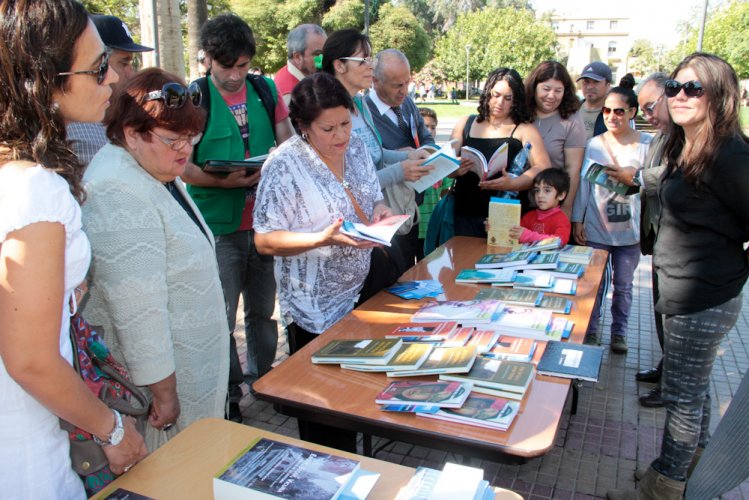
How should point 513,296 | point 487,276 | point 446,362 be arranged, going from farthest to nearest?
point 487,276 < point 513,296 < point 446,362

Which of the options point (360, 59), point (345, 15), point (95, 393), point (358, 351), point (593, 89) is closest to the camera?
point (95, 393)

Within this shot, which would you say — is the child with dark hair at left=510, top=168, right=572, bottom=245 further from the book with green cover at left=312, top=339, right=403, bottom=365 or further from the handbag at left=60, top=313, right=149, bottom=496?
the handbag at left=60, top=313, right=149, bottom=496

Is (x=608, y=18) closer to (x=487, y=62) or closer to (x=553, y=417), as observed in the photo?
(x=487, y=62)

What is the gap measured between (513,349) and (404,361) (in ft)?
1.36

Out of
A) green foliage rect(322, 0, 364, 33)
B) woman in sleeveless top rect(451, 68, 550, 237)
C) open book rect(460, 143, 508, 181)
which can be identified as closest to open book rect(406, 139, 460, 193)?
open book rect(460, 143, 508, 181)

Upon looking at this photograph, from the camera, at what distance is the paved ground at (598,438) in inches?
108

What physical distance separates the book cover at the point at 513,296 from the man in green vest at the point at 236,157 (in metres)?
1.34

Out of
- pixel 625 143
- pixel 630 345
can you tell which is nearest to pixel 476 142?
pixel 625 143

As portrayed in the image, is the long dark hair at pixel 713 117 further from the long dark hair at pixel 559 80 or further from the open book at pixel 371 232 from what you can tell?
the long dark hair at pixel 559 80

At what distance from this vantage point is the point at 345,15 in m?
31.1

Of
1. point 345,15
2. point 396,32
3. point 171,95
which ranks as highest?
point 345,15

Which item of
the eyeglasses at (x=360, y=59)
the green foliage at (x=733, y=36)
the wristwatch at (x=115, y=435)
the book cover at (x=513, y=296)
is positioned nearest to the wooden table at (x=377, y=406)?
the book cover at (x=513, y=296)

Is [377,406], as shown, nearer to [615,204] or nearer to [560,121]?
[615,204]

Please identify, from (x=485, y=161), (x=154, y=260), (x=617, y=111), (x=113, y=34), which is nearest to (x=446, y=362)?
(x=154, y=260)
